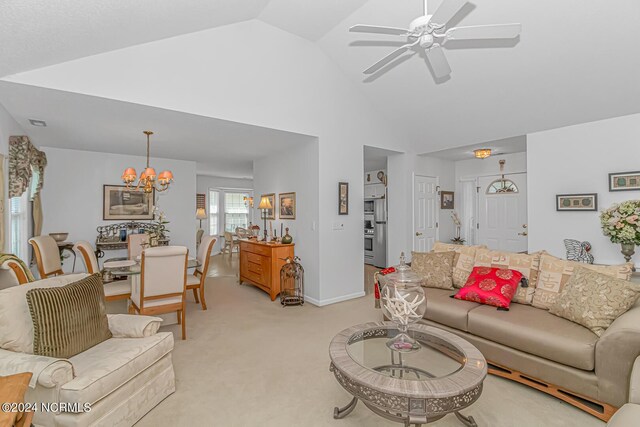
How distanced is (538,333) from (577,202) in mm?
2912

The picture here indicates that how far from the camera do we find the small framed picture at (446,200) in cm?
673

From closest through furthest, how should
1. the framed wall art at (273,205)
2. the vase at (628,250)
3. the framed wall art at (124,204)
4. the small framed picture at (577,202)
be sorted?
the vase at (628,250) < the small framed picture at (577,202) < the framed wall art at (273,205) < the framed wall art at (124,204)

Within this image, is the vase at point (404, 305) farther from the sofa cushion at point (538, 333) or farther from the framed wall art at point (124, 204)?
the framed wall art at point (124, 204)

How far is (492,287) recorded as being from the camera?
9.57 feet

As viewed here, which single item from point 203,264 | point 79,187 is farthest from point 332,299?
point 79,187

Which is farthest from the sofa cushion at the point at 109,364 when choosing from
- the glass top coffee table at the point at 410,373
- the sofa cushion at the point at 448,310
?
the sofa cushion at the point at 448,310

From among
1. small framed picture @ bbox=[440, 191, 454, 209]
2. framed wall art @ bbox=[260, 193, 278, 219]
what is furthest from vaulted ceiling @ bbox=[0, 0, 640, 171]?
framed wall art @ bbox=[260, 193, 278, 219]

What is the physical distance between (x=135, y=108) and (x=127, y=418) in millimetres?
2902

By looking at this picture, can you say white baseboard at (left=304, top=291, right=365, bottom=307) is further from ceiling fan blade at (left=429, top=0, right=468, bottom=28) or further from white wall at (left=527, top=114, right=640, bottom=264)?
ceiling fan blade at (left=429, top=0, right=468, bottom=28)

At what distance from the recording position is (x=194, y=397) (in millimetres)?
2354

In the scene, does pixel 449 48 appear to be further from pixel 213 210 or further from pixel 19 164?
pixel 213 210

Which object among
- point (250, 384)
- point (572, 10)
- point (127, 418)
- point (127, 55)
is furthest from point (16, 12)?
point (572, 10)

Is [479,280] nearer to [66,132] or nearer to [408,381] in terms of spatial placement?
[408,381]

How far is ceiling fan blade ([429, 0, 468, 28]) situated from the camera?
6.88 feet
